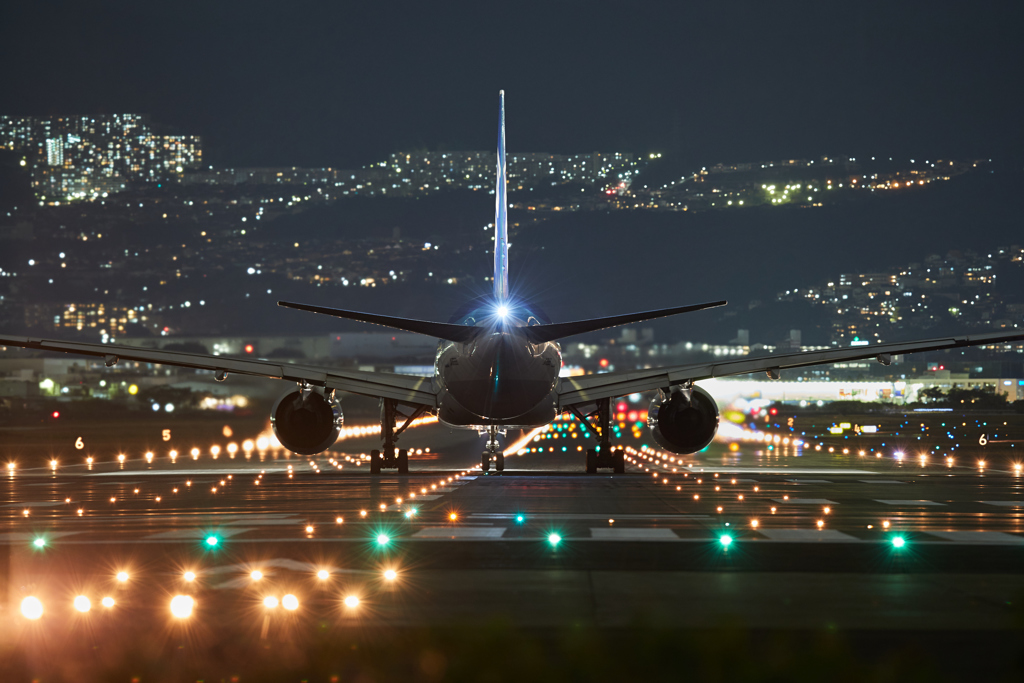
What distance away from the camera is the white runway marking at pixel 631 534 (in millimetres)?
13945

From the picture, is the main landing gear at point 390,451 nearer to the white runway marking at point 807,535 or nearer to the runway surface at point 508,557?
the runway surface at point 508,557

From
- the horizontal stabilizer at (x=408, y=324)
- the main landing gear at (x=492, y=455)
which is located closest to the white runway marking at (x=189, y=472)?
the main landing gear at (x=492, y=455)

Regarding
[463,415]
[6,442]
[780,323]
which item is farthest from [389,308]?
[463,415]

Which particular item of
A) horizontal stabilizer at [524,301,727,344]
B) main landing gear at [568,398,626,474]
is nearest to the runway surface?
horizontal stabilizer at [524,301,727,344]

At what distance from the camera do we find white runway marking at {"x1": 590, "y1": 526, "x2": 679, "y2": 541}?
13945 mm

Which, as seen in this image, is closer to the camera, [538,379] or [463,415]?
[538,379]

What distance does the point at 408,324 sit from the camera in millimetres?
25516

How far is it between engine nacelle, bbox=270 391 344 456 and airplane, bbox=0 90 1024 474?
0.03m

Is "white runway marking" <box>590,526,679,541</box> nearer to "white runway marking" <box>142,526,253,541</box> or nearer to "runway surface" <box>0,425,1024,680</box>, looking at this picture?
"runway surface" <box>0,425,1024,680</box>

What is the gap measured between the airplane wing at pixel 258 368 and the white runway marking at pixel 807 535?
56.8ft

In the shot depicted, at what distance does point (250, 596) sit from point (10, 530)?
24.7ft

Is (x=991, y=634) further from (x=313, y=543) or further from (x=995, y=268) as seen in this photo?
(x=995, y=268)

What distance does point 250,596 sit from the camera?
9555mm

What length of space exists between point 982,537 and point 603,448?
17.7 meters
